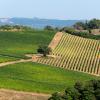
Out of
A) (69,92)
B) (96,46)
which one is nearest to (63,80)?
(69,92)

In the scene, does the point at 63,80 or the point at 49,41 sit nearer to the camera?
the point at 63,80

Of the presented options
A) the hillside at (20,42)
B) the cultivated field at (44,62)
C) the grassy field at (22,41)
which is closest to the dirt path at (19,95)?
the cultivated field at (44,62)

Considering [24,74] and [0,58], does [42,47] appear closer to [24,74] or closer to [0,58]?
[0,58]

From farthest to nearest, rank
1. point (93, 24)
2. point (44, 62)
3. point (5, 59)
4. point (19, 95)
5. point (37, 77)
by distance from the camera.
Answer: point (93, 24)
point (44, 62)
point (5, 59)
point (37, 77)
point (19, 95)

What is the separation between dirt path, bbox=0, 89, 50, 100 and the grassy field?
35.2 metres

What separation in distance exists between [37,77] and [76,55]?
79.2 feet

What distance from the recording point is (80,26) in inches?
6954

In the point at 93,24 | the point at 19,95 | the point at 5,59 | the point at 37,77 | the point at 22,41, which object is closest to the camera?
the point at 19,95

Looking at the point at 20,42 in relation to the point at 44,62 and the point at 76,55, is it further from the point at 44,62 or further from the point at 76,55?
the point at 44,62

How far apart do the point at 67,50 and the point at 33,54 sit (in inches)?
355

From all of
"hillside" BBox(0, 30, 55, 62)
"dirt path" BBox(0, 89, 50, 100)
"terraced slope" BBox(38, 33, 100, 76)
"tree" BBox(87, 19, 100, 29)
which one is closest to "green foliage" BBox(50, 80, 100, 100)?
"dirt path" BBox(0, 89, 50, 100)

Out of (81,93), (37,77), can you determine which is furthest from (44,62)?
(81,93)

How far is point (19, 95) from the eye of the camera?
196 ft


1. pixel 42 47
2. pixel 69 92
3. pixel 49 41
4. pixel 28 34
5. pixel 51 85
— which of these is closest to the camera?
pixel 69 92
